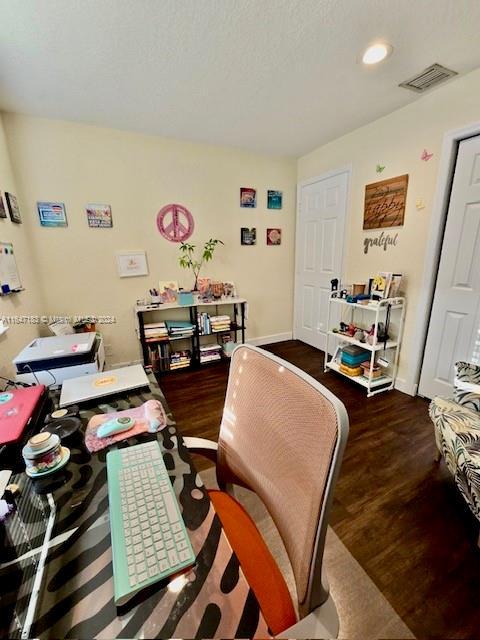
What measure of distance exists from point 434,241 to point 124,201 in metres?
2.72

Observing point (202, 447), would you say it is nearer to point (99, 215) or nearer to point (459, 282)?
point (459, 282)

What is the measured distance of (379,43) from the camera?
1462 millimetres

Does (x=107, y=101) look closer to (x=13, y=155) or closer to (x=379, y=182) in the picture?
(x=13, y=155)

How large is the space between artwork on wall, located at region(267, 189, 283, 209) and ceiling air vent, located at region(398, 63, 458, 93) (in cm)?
156

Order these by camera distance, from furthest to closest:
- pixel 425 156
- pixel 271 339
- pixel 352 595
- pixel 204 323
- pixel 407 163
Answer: pixel 271 339, pixel 204 323, pixel 407 163, pixel 425 156, pixel 352 595

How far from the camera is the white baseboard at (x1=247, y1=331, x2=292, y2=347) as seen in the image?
357 centimetres

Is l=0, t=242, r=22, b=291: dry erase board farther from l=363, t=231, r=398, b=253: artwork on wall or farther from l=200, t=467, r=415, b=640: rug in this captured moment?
l=363, t=231, r=398, b=253: artwork on wall

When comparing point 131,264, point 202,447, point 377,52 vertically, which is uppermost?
point 377,52

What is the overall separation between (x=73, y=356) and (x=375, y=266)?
8.37 ft

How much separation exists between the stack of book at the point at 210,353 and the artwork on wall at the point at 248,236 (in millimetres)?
1303

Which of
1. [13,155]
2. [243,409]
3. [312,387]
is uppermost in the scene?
[13,155]

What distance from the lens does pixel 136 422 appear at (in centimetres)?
91

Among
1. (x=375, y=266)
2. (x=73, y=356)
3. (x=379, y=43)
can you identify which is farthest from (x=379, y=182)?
(x=73, y=356)

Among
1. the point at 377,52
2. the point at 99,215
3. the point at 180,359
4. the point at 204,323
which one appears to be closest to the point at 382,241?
the point at 377,52
